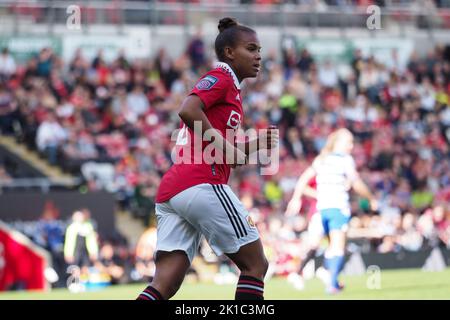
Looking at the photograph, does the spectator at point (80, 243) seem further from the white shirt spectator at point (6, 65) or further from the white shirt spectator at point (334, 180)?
the white shirt spectator at point (334, 180)

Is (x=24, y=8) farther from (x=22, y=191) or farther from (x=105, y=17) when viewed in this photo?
(x=22, y=191)

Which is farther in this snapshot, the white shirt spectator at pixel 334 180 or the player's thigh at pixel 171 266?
the white shirt spectator at pixel 334 180

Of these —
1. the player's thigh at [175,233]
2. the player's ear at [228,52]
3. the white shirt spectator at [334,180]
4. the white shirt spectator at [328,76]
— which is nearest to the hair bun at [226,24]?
the player's ear at [228,52]

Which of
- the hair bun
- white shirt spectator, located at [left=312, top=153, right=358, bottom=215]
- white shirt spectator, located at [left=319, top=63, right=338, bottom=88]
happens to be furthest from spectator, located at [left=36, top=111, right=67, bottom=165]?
the hair bun

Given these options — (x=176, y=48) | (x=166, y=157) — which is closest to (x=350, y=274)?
(x=166, y=157)

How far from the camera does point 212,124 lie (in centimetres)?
777

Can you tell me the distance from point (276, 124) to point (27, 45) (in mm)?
6067

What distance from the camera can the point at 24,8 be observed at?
2597 centimetres

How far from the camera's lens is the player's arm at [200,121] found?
297 inches

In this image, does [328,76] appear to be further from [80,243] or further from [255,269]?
[255,269]

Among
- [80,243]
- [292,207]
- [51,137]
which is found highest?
[51,137]

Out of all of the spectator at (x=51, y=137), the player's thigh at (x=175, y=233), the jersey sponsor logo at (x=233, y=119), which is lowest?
the spectator at (x=51, y=137)

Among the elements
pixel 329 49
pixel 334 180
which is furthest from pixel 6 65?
pixel 334 180

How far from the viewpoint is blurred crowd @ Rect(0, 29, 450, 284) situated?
72.8ft
